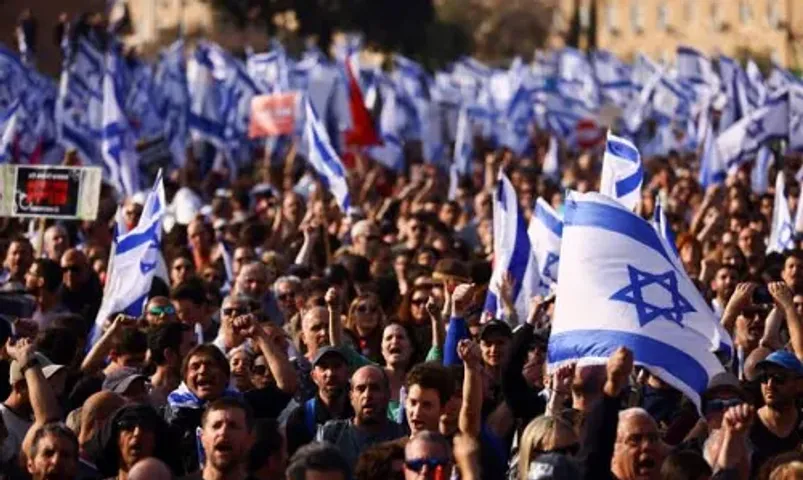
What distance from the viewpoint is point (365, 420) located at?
34.2ft

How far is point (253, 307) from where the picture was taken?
41.7ft

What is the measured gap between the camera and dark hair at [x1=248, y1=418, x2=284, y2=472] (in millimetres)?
9344

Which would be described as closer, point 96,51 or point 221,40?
point 96,51

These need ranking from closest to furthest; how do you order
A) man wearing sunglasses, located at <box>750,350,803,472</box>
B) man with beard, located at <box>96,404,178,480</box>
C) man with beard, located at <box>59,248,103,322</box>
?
man with beard, located at <box>96,404,178,480</box>
man wearing sunglasses, located at <box>750,350,803,472</box>
man with beard, located at <box>59,248,103,322</box>

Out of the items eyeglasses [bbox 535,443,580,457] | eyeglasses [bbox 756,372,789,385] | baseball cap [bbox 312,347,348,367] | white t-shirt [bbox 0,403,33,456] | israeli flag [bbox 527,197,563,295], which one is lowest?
white t-shirt [bbox 0,403,33,456]

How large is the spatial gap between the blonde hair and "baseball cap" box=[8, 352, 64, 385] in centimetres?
248

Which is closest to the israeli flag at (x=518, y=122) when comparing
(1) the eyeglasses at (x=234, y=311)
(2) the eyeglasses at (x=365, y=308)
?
(2) the eyeglasses at (x=365, y=308)

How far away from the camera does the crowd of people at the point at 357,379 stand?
30.5 ft

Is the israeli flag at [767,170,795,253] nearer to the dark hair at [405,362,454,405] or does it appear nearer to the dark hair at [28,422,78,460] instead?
the dark hair at [405,362,454,405]

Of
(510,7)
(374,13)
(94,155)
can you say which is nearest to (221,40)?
(374,13)

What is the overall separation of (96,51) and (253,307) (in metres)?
15.8

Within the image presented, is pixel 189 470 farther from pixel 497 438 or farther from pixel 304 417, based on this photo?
pixel 497 438

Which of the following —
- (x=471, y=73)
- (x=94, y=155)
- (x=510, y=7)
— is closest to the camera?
(x=94, y=155)

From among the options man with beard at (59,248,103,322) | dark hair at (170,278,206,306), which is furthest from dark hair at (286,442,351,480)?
man with beard at (59,248,103,322)
